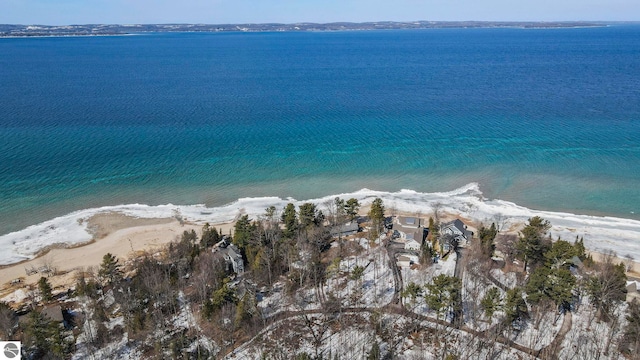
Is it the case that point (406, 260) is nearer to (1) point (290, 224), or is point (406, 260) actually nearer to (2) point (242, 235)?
(1) point (290, 224)

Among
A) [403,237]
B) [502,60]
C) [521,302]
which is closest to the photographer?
[521,302]

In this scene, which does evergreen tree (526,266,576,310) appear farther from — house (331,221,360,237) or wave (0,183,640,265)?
house (331,221,360,237)

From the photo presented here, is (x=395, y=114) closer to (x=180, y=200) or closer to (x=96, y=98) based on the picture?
(x=180, y=200)

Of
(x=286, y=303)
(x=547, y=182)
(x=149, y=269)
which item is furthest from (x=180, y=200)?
(x=547, y=182)

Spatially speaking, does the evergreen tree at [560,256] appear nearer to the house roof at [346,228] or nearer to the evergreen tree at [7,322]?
the house roof at [346,228]

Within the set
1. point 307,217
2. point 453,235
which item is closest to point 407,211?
point 453,235

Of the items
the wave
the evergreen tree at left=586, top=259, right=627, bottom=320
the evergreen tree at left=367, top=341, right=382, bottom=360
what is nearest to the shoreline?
the wave
